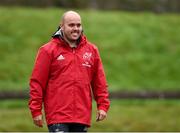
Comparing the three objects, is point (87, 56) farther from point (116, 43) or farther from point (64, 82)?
point (116, 43)

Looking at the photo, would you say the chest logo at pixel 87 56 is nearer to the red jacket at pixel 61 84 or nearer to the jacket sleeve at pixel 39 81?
the red jacket at pixel 61 84

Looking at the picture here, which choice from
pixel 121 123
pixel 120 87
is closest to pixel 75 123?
pixel 121 123

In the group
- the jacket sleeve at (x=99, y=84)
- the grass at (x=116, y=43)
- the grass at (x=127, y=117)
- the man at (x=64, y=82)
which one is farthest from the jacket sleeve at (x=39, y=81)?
the grass at (x=116, y=43)

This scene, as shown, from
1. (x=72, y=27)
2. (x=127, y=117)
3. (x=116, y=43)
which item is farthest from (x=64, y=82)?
(x=116, y=43)

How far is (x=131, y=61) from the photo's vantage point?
17.7 metres

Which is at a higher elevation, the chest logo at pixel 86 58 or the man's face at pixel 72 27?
the man's face at pixel 72 27

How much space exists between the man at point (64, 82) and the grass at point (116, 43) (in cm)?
831

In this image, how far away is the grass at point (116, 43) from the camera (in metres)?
16.3

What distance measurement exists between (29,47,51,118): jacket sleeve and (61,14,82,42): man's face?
0.97 ft

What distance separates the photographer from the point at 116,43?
19.3 meters

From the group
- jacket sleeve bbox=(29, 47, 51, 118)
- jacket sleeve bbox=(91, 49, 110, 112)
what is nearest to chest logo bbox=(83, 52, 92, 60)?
jacket sleeve bbox=(91, 49, 110, 112)

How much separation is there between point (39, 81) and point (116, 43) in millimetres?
13481

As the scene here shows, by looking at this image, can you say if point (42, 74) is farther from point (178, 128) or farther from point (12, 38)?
point (12, 38)

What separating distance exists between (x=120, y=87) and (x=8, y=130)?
4944 mm
